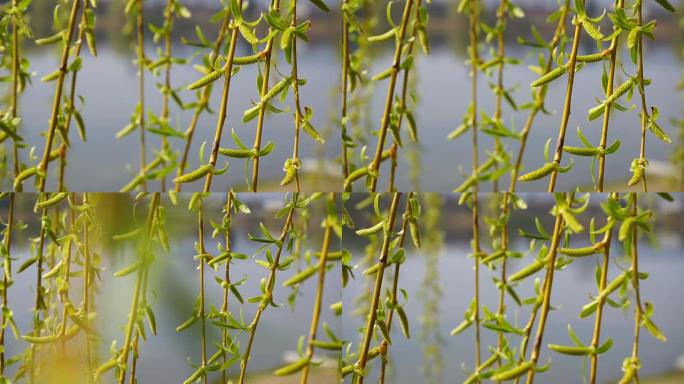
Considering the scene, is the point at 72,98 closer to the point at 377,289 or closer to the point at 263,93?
the point at 263,93

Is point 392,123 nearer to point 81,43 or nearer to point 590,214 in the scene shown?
point 590,214

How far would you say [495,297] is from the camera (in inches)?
35.5

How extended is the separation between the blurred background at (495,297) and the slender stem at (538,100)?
0.11 meters

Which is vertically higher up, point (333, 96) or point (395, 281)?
point (333, 96)

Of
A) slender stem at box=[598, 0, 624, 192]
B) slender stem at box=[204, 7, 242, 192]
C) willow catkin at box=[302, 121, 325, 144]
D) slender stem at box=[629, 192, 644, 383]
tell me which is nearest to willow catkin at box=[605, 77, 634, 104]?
slender stem at box=[598, 0, 624, 192]

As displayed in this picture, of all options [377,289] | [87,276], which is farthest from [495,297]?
[87,276]

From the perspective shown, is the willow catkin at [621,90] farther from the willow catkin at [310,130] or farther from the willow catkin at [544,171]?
the willow catkin at [310,130]

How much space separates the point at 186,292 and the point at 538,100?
56cm

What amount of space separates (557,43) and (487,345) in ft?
1.45

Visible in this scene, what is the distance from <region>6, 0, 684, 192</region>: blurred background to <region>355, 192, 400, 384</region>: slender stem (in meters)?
0.15

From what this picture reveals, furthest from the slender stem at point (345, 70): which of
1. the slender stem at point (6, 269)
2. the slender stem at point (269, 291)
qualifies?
the slender stem at point (6, 269)

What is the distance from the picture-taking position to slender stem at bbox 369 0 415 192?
0.89 metres

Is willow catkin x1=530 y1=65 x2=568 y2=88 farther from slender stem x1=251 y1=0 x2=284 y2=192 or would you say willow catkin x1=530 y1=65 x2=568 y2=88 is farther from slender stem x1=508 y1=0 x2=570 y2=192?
slender stem x1=251 y1=0 x2=284 y2=192

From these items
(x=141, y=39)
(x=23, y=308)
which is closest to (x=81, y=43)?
(x=141, y=39)
